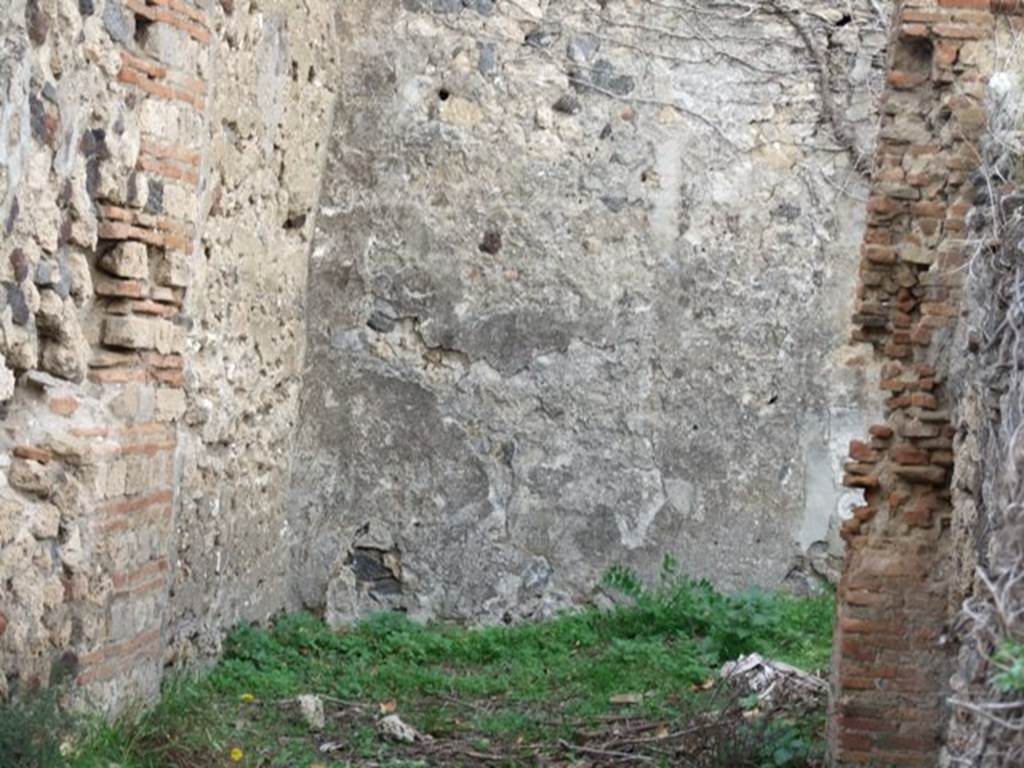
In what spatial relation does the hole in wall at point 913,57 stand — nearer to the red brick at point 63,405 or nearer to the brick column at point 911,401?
the brick column at point 911,401

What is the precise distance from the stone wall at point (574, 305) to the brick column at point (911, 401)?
9.32ft

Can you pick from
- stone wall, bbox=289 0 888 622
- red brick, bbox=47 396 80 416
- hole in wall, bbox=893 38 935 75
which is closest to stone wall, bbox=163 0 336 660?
stone wall, bbox=289 0 888 622

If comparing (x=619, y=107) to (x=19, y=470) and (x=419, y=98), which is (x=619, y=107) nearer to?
(x=419, y=98)

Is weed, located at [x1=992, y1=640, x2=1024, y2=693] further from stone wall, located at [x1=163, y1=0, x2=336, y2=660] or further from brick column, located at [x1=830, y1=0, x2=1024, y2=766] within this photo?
stone wall, located at [x1=163, y1=0, x2=336, y2=660]

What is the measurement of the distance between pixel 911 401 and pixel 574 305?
3227mm

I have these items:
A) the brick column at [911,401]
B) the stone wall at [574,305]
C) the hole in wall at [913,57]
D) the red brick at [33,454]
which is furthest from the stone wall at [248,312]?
the hole in wall at [913,57]

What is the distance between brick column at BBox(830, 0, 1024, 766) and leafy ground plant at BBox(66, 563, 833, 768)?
1.40ft

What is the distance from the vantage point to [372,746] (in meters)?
6.56

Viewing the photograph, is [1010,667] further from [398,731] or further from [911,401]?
[398,731]

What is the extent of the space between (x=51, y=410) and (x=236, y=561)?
2.64 metres

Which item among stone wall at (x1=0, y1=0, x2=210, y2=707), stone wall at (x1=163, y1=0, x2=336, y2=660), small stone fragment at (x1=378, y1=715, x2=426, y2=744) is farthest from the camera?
stone wall at (x1=163, y1=0, x2=336, y2=660)

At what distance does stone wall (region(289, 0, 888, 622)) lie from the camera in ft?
29.1

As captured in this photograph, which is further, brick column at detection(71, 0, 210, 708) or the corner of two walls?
brick column at detection(71, 0, 210, 708)

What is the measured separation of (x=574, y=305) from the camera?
29.6ft
